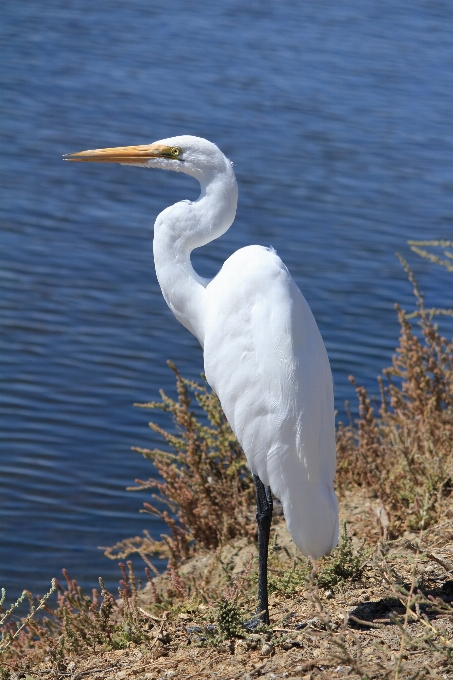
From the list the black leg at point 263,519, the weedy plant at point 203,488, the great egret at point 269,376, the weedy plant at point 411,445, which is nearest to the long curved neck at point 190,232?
the great egret at point 269,376

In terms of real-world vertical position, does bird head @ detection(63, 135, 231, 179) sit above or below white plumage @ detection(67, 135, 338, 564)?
above

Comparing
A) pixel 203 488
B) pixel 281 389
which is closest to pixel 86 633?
pixel 281 389

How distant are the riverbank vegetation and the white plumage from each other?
1.00 ft

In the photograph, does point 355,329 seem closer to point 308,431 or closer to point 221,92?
point 308,431

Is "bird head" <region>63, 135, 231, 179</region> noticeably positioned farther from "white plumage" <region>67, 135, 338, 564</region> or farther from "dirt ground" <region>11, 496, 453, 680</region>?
"dirt ground" <region>11, 496, 453, 680</region>

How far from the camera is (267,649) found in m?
3.05

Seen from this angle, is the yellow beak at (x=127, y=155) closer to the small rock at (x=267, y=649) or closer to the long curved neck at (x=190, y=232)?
the long curved neck at (x=190, y=232)

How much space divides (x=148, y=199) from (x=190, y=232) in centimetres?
578

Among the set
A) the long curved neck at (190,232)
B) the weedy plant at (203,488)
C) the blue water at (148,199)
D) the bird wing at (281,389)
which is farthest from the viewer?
the blue water at (148,199)

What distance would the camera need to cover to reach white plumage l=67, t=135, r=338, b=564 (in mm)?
3275

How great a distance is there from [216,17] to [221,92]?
360cm

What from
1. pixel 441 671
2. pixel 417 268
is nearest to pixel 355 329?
pixel 417 268

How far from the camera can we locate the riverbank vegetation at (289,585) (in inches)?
115

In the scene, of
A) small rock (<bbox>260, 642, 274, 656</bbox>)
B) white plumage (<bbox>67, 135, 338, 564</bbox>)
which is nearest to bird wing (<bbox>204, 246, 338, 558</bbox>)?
white plumage (<bbox>67, 135, 338, 564</bbox>)
